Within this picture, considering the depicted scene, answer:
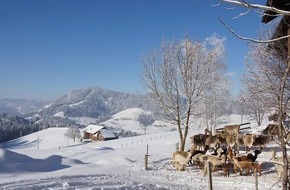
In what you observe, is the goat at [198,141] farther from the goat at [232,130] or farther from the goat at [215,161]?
the goat at [215,161]

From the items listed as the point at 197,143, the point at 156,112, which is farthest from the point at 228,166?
the point at 156,112

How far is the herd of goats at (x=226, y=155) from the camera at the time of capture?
16812 mm

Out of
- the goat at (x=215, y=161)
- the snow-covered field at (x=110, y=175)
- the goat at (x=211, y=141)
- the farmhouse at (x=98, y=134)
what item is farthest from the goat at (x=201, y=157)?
the farmhouse at (x=98, y=134)

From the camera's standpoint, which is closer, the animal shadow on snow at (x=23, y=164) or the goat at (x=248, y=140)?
the animal shadow on snow at (x=23, y=164)

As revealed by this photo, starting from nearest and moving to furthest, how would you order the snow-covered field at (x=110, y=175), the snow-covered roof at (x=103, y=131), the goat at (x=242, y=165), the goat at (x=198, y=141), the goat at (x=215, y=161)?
the snow-covered field at (x=110, y=175) < the goat at (x=242, y=165) < the goat at (x=215, y=161) < the goat at (x=198, y=141) < the snow-covered roof at (x=103, y=131)

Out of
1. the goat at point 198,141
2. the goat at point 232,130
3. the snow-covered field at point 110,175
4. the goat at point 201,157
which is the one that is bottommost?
the snow-covered field at point 110,175

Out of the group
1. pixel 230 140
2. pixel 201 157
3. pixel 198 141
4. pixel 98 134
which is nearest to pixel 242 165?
pixel 201 157

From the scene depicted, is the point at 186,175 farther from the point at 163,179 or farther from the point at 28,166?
the point at 28,166

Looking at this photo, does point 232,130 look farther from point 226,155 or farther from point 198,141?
point 226,155

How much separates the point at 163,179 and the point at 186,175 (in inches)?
61.8

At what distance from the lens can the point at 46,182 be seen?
14906 millimetres

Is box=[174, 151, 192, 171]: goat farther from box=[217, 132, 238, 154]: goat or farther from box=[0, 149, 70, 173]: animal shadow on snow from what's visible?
box=[0, 149, 70, 173]: animal shadow on snow

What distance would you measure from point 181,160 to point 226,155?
8.81 ft

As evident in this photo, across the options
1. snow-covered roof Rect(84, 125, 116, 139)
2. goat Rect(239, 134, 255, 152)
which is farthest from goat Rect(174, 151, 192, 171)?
snow-covered roof Rect(84, 125, 116, 139)
